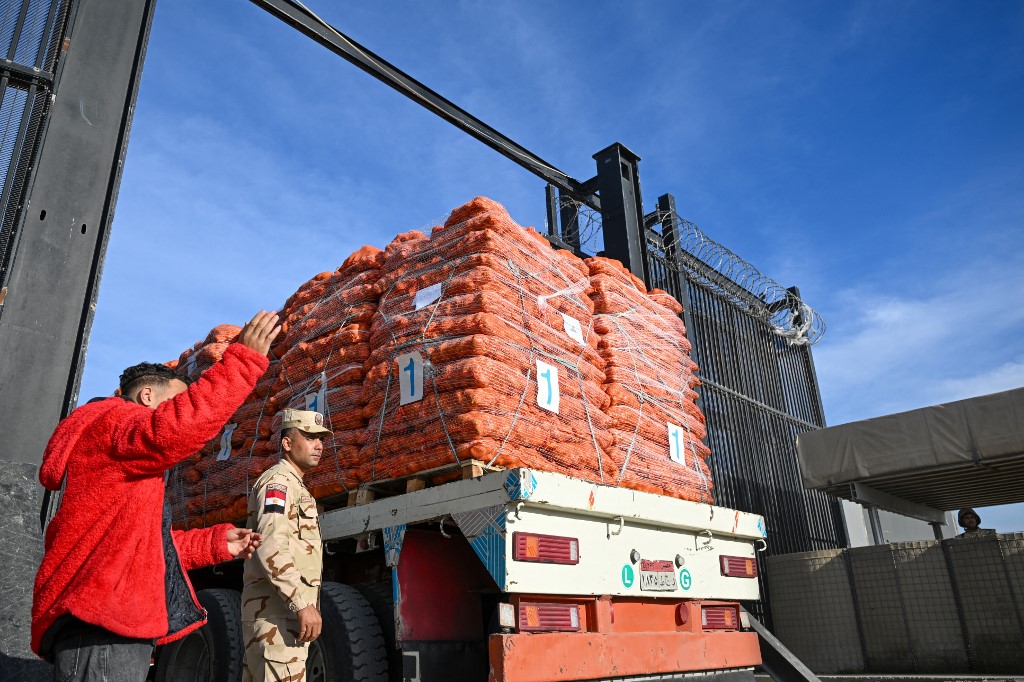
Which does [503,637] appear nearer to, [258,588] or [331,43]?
[258,588]

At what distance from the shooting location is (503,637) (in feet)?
10.8

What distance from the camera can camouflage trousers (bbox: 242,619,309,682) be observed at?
10.6ft

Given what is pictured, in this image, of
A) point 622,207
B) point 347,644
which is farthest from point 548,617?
point 622,207

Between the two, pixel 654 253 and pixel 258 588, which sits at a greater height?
pixel 654 253

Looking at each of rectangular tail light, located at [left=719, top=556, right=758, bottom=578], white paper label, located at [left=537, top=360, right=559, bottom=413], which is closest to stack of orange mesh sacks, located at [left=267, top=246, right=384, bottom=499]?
white paper label, located at [left=537, top=360, right=559, bottom=413]

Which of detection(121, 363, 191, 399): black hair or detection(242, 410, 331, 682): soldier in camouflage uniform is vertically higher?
detection(121, 363, 191, 399): black hair

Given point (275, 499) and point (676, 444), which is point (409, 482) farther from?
point (676, 444)

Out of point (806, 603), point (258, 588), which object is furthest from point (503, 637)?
point (806, 603)

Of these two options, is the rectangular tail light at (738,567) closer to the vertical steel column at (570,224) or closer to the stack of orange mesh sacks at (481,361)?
the stack of orange mesh sacks at (481,361)

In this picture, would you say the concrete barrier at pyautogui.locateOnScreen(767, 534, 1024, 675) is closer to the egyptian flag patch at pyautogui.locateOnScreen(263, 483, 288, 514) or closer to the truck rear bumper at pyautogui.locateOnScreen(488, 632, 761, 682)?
the truck rear bumper at pyautogui.locateOnScreen(488, 632, 761, 682)

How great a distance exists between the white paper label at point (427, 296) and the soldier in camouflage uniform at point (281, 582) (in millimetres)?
1339

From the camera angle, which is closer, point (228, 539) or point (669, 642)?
point (228, 539)

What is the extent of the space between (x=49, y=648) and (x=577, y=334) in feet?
11.3

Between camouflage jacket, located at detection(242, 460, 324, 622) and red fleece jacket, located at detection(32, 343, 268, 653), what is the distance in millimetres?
794
